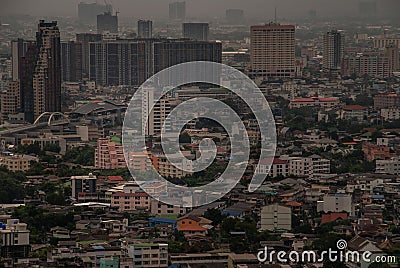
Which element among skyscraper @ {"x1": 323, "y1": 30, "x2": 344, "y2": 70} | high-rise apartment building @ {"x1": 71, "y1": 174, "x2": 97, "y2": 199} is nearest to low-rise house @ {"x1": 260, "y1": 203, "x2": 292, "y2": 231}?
high-rise apartment building @ {"x1": 71, "y1": 174, "x2": 97, "y2": 199}

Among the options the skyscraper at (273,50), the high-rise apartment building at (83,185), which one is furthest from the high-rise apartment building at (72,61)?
the high-rise apartment building at (83,185)

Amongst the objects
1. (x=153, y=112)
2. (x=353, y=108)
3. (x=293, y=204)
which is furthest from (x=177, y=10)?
(x=293, y=204)

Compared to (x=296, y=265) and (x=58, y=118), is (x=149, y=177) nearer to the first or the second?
(x=296, y=265)

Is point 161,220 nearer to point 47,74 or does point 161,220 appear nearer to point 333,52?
point 47,74

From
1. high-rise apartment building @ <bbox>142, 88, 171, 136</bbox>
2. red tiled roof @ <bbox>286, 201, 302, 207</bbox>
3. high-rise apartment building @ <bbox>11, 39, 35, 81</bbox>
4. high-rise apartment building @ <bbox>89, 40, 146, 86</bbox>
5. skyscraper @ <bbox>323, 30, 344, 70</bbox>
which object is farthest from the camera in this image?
skyscraper @ <bbox>323, 30, 344, 70</bbox>

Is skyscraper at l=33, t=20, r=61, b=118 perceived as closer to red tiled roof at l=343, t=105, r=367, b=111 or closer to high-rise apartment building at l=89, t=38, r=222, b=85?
high-rise apartment building at l=89, t=38, r=222, b=85

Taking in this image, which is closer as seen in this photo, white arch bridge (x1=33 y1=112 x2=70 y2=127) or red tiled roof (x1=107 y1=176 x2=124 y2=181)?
red tiled roof (x1=107 y1=176 x2=124 y2=181)

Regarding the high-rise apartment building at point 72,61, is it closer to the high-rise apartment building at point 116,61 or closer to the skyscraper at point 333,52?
the high-rise apartment building at point 116,61
